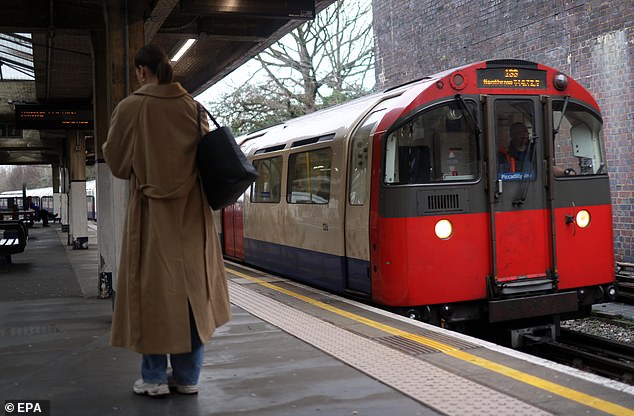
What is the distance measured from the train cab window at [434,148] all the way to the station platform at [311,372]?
1456 mm

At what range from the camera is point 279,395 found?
4.27 m

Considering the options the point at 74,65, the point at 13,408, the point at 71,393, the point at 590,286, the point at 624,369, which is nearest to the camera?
the point at 13,408

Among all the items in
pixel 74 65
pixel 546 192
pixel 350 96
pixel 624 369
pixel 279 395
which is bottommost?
pixel 624 369

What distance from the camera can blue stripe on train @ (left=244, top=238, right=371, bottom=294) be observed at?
782cm

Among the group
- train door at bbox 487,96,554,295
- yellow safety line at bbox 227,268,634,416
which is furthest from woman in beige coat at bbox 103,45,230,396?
train door at bbox 487,96,554,295

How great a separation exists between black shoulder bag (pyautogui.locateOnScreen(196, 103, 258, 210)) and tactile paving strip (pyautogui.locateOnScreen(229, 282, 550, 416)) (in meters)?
1.60

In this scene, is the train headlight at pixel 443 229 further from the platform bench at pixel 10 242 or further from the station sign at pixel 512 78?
the platform bench at pixel 10 242

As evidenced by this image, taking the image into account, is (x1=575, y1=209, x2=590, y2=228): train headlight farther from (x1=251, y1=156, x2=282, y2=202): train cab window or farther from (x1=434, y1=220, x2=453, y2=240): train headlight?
(x1=251, y1=156, x2=282, y2=202): train cab window

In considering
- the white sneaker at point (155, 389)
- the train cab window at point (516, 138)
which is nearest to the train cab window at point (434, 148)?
the train cab window at point (516, 138)

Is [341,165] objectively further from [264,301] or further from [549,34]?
[549,34]

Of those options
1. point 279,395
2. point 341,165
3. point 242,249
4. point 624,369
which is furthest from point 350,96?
point 279,395

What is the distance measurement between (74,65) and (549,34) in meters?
9.68

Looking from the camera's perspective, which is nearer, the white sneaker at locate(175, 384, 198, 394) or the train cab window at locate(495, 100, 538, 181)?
the white sneaker at locate(175, 384, 198, 394)
